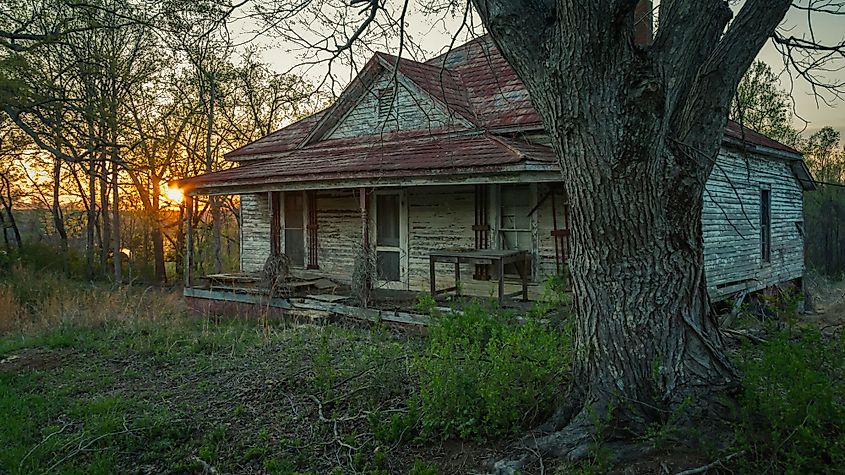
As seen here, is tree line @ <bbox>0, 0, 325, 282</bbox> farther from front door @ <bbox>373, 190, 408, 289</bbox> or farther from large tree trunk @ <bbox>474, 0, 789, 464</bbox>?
large tree trunk @ <bbox>474, 0, 789, 464</bbox>

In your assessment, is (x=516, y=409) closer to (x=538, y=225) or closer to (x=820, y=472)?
(x=820, y=472)

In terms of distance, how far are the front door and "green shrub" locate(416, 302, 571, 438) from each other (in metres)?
7.97

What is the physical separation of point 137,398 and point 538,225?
6926mm

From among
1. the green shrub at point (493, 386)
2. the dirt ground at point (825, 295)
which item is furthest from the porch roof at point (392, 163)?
the dirt ground at point (825, 295)

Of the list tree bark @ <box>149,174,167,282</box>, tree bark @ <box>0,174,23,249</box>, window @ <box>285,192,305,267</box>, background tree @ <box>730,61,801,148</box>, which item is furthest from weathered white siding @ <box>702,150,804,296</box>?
tree bark @ <box>0,174,23,249</box>

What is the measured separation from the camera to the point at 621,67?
3400 millimetres

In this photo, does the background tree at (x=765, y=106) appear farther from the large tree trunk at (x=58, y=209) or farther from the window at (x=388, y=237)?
the large tree trunk at (x=58, y=209)

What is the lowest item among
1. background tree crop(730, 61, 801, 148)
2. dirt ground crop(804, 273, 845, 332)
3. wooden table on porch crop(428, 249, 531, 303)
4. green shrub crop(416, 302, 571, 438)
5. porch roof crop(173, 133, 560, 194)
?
dirt ground crop(804, 273, 845, 332)

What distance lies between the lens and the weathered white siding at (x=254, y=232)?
15406 mm

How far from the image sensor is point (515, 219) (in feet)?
35.7

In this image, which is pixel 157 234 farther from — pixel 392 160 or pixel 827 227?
pixel 827 227

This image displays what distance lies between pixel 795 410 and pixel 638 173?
4.78ft

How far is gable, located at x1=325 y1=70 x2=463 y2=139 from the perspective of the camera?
12.1 m

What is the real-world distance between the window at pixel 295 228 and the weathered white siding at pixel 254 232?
1014 millimetres
